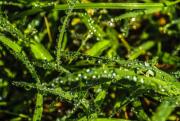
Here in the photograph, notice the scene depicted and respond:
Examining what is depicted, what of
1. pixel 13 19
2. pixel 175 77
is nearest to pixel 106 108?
pixel 175 77

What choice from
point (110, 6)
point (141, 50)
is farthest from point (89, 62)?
point (141, 50)

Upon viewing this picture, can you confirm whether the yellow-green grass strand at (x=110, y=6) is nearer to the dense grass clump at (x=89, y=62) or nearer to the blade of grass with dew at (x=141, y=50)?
the dense grass clump at (x=89, y=62)

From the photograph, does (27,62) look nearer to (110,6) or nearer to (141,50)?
(110,6)

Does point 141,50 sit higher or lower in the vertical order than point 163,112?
higher

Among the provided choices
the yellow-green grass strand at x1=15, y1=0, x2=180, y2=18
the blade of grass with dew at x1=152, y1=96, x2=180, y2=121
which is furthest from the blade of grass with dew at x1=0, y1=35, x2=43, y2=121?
the blade of grass with dew at x1=152, y1=96, x2=180, y2=121

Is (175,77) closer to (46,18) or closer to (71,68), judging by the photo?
(71,68)

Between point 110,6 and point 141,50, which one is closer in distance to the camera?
point 110,6

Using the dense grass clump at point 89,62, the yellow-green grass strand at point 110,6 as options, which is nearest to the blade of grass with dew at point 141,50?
the dense grass clump at point 89,62

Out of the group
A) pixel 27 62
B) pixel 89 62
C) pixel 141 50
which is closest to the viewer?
pixel 27 62
